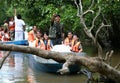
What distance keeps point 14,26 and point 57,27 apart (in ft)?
30.2

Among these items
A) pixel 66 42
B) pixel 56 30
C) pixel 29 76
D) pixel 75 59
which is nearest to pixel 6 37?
pixel 56 30

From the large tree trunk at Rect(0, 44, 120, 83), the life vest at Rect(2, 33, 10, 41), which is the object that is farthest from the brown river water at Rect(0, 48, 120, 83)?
the life vest at Rect(2, 33, 10, 41)

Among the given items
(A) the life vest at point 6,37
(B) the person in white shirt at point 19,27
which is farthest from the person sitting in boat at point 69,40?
(A) the life vest at point 6,37

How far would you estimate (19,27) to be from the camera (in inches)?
866

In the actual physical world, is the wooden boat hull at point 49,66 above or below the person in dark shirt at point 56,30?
below

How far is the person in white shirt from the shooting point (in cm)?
2166

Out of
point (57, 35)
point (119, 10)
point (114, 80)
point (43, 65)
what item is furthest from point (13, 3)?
point (114, 80)

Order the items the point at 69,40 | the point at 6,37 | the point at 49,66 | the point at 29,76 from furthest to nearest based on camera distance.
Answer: the point at 6,37
the point at 69,40
the point at 49,66
the point at 29,76

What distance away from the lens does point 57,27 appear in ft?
47.0

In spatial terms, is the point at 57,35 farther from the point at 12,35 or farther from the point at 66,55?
the point at 12,35

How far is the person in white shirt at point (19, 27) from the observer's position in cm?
2166

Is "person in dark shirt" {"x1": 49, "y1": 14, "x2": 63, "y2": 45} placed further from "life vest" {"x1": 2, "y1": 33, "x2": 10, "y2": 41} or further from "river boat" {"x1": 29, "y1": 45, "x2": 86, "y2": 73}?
"life vest" {"x1": 2, "y1": 33, "x2": 10, "y2": 41}

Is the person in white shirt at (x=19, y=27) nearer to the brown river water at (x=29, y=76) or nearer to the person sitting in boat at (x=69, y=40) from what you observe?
the brown river water at (x=29, y=76)

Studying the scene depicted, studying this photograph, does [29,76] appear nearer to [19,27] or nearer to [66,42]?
[66,42]
